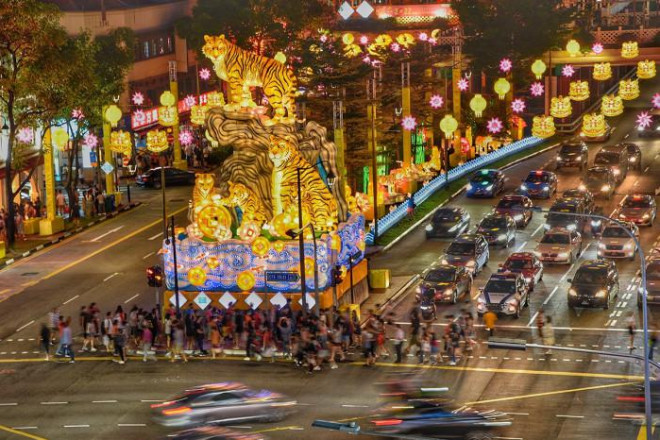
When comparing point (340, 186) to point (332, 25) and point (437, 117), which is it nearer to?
point (437, 117)

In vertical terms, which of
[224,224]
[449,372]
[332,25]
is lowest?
[449,372]

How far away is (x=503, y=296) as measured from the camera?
211 ft

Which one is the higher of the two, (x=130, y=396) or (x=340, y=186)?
(x=340, y=186)

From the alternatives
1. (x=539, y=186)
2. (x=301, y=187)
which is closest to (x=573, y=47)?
(x=539, y=186)

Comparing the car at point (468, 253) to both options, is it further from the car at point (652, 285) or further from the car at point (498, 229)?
the car at point (652, 285)

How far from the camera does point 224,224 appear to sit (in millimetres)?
64875

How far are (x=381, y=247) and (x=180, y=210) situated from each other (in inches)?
576

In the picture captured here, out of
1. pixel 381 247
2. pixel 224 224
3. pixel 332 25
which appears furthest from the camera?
pixel 332 25

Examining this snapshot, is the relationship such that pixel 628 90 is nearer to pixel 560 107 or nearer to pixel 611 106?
pixel 611 106

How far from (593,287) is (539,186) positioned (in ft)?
75.7

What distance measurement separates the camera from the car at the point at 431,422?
44.5m

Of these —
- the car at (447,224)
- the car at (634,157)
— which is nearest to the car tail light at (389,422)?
the car at (447,224)

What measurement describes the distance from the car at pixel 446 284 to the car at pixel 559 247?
6.33 metres

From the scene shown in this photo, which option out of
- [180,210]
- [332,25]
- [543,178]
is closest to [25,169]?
[180,210]
